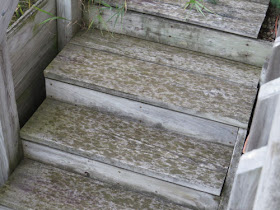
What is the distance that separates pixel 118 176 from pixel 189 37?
79cm

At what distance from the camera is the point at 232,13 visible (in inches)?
84.4

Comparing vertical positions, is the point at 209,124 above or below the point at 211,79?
below

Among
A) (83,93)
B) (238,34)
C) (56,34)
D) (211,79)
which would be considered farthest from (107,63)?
(238,34)

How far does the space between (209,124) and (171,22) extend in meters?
0.58

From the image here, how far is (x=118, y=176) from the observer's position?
1.84m

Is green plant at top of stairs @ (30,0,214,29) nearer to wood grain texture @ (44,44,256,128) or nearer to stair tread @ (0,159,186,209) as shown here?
wood grain texture @ (44,44,256,128)

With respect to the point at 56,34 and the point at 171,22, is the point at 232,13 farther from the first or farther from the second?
the point at 56,34

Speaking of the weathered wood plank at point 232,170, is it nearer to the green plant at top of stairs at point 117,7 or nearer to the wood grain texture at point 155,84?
the wood grain texture at point 155,84

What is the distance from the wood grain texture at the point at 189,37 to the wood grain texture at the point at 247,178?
1268mm

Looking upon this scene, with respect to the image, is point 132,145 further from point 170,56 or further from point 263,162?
point 263,162

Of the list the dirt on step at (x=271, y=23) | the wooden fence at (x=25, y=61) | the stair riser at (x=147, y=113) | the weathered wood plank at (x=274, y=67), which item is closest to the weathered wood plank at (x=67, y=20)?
the wooden fence at (x=25, y=61)

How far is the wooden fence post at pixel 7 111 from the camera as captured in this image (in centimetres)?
146

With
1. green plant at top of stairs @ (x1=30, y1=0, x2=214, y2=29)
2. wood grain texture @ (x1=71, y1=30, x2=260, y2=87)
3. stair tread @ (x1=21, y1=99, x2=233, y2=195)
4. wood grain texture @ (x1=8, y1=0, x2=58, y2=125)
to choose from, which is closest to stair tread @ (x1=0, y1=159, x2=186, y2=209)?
stair tread @ (x1=21, y1=99, x2=233, y2=195)

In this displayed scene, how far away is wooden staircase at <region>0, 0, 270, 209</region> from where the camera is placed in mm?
1784
